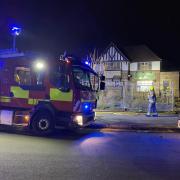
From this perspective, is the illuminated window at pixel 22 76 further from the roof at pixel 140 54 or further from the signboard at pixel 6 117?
the roof at pixel 140 54

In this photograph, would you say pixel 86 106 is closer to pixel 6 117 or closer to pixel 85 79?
pixel 85 79

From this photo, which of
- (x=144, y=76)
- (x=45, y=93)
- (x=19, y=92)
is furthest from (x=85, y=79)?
(x=144, y=76)

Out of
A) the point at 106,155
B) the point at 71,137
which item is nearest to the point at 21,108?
the point at 71,137

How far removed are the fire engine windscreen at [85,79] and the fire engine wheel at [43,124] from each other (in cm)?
157

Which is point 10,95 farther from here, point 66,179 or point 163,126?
point 66,179

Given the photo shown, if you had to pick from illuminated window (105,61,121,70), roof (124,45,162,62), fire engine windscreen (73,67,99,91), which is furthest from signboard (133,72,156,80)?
fire engine windscreen (73,67,99,91)

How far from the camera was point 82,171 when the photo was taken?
24.2ft

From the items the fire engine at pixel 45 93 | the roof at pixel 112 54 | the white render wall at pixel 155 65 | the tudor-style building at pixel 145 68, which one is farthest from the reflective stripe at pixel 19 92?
the roof at pixel 112 54

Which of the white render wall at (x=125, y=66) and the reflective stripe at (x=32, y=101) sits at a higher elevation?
the white render wall at (x=125, y=66)

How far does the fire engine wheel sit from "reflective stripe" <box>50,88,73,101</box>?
68 centimetres

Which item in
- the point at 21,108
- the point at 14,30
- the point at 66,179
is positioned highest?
the point at 14,30

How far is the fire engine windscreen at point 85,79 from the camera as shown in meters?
13.1

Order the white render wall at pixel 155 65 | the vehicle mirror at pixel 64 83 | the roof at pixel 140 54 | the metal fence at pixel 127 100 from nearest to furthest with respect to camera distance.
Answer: the vehicle mirror at pixel 64 83, the metal fence at pixel 127 100, the white render wall at pixel 155 65, the roof at pixel 140 54

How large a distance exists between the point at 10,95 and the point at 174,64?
51015 millimetres
